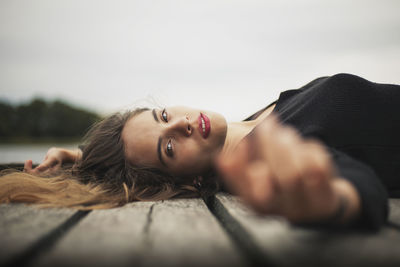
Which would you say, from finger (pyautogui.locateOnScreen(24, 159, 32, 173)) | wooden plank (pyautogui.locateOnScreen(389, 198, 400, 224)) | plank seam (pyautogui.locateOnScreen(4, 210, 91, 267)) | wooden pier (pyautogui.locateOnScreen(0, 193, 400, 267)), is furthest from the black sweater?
finger (pyautogui.locateOnScreen(24, 159, 32, 173))

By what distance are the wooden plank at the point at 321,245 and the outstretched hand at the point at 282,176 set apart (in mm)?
86

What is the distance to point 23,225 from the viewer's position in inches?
41.1

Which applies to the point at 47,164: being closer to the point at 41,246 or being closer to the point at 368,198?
the point at 41,246

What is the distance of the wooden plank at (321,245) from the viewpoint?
0.67 metres

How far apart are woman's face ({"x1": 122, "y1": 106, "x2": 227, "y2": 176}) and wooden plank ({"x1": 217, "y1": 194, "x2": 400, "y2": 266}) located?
4.28ft

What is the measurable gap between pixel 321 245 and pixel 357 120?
123 centimetres

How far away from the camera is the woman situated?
695 mm

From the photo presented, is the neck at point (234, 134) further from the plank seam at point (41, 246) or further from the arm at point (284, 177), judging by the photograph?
the arm at point (284, 177)

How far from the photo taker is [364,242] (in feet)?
2.55

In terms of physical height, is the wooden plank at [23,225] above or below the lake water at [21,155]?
above

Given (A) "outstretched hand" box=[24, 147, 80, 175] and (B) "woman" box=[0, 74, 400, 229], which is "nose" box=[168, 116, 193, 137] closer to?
(B) "woman" box=[0, 74, 400, 229]

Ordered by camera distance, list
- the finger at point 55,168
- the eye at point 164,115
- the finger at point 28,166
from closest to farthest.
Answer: the eye at point 164,115 < the finger at point 28,166 < the finger at point 55,168

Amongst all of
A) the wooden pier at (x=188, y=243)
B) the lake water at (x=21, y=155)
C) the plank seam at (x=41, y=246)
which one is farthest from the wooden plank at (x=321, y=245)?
the lake water at (x=21, y=155)

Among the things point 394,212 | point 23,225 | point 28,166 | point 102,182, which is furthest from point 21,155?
point 394,212
